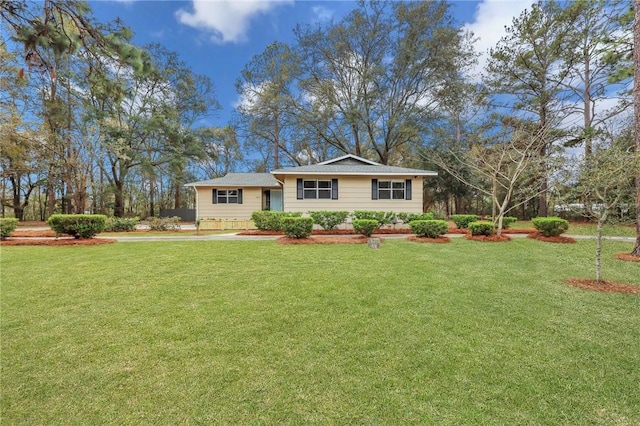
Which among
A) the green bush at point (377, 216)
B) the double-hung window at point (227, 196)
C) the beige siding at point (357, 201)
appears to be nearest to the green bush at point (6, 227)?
the double-hung window at point (227, 196)

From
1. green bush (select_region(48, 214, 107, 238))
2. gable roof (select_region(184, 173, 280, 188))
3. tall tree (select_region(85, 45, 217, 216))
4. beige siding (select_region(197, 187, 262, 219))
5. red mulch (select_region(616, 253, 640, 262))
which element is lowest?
red mulch (select_region(616, 253, 640, 262))

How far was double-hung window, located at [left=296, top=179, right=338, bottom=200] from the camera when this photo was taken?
1424 cm

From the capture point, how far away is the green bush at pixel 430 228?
403 inches

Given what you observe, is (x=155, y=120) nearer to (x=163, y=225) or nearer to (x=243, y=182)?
(x=243, y=182)

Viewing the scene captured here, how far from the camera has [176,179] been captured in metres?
23.9

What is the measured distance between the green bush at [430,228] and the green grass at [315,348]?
4426mm

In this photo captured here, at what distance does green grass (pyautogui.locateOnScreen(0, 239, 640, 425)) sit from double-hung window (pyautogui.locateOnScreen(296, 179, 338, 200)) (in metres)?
8.66

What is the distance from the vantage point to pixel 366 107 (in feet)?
67.1

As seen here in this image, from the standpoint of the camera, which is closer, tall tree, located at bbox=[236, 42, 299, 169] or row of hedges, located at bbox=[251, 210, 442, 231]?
row of hedges, located at bbox=[251, 210, 442, 231]

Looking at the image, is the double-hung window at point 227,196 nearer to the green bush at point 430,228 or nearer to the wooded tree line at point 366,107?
the wooded tree line at point 366,107

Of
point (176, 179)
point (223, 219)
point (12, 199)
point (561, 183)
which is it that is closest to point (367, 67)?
point (223, 219)

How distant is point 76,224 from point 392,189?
1378cm

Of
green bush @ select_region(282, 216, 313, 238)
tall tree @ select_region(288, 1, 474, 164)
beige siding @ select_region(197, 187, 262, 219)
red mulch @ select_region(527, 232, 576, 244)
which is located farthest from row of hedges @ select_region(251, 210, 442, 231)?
tall tree @ select_region(288, 1, 474, 164)

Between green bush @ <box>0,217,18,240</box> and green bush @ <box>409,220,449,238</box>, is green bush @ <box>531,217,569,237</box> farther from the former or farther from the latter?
green bush @ <box>0,217,18,240</box>
